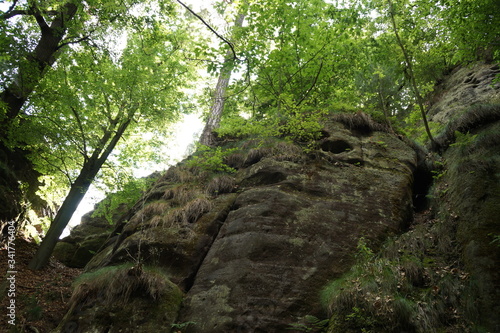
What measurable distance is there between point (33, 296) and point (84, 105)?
21.9 ft

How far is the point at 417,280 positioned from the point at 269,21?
787 centimetres

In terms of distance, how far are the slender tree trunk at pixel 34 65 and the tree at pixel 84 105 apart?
1.40 feet

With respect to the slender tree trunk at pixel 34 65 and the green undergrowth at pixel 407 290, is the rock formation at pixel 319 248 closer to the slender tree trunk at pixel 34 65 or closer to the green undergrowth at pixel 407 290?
the green undergrowth at pixel 407 290

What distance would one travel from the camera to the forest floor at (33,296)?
589cm

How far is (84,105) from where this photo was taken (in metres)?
10.5

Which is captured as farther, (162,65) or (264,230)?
(162,65)

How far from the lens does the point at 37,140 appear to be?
9.24 meters

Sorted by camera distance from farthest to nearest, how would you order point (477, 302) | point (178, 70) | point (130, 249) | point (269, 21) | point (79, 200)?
point (178, 70)
point (79, 200)
point (269, 21)
point (130, 249)
point (477, 302)

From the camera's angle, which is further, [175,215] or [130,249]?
[175,215]

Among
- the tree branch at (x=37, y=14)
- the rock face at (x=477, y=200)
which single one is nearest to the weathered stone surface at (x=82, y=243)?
the tree branch at (x=37, y=14)

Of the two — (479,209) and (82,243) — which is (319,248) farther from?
(82,243)

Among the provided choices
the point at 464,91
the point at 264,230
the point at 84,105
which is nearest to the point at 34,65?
the point at 84,105

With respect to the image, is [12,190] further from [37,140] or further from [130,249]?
[130,249]

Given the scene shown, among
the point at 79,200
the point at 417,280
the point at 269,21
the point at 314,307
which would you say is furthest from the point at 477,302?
the point at 79,200
